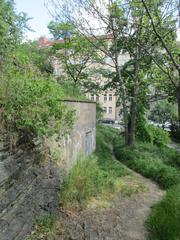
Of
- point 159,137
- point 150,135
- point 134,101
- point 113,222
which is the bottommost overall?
point 113,222

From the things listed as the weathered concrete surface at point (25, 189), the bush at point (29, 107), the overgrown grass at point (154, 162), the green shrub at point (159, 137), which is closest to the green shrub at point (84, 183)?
the weathered concrete surface at point (25, 189)

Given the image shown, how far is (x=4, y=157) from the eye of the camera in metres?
4.13

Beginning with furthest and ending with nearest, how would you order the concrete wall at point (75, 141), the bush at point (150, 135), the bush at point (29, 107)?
the bush at point (150, 135) < the concrete wall at point (75, 141) < the bush at point (29, 107)

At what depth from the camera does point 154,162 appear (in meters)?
11.2

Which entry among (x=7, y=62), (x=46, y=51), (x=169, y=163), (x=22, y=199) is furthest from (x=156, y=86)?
(x=22, y=199)

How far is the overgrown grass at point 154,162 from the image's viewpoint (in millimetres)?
9064

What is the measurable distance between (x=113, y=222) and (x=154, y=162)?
5632 mm

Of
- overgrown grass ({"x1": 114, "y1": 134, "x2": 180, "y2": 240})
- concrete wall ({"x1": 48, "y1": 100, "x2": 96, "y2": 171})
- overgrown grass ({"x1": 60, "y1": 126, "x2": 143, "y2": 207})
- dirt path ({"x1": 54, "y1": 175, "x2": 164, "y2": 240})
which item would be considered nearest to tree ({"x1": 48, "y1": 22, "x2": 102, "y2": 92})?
overgrown grass ({"x1": 114, "y1": 134, "x2": 180, "y2": 240})

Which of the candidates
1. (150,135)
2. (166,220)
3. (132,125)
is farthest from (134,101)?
(166,220)

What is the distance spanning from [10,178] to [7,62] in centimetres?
236

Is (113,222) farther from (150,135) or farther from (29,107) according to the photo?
(150,135)

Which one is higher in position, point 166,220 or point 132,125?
point 132,125

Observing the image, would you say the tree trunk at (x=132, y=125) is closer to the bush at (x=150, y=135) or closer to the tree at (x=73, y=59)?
the bush at (x=150, y=135)

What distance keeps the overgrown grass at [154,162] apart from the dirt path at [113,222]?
188 centimetres
